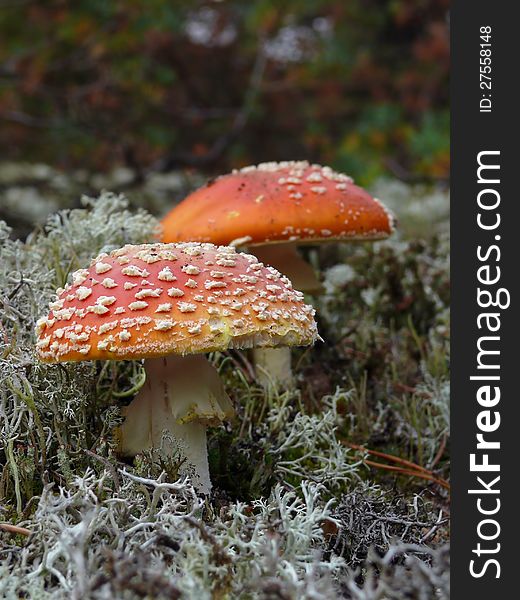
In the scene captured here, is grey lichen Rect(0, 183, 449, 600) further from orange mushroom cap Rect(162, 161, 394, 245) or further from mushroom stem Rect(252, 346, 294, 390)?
orange mushroom cap Rect(162, 161, 394, 245)

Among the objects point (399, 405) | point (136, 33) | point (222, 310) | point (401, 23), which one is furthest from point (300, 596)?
point (401, 23)

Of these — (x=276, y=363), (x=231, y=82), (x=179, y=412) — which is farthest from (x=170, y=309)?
(x=231, y=82)

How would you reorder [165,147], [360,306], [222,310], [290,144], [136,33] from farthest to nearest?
[290,144] → [165,147] → [136,33] → [360,306] → [222,310]

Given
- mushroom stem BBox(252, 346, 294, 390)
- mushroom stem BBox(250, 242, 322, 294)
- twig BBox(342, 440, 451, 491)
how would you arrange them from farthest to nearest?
mushroom stem BBox(250, 242, 322, 294), mushroom stem BBox(252, 346, 294, 390), twig BBox(342, 440, 451, 491)

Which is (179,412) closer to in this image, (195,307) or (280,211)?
(195,307)

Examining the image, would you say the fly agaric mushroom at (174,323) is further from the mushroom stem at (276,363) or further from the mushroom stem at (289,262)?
the mushroom stem at (289,262)

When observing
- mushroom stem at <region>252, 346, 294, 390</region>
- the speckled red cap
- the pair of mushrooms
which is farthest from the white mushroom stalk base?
mushroom stem at <region>252, 346, 294, 390</region>

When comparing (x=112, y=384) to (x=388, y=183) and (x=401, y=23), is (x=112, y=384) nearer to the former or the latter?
(x=388, y=183)
